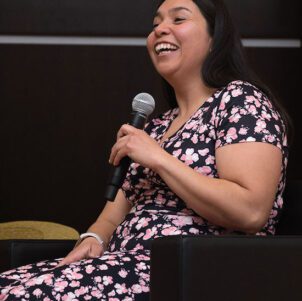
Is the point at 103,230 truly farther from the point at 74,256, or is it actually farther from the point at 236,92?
the point at 236,92

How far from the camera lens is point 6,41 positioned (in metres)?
3.48

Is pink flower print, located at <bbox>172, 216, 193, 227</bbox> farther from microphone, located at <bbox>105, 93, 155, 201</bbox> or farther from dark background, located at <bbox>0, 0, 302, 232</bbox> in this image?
dark background, located at <bbox>0, 0, 302, 232</bbox>

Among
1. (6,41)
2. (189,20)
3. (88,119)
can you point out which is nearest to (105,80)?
(88,119)

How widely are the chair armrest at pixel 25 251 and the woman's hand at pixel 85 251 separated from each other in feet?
0.32

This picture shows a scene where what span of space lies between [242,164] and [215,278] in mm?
360

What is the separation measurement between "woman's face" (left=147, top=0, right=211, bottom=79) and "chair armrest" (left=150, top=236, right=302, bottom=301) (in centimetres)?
68

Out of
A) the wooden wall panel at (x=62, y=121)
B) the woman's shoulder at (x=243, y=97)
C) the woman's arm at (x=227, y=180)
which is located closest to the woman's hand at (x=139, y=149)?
the woman's arm at (x=227, y=180)

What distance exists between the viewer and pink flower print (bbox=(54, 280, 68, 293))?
1.84 metres

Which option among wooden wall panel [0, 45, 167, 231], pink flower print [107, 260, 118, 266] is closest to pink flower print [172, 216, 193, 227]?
pink flower print [107, 260, 118, 266]

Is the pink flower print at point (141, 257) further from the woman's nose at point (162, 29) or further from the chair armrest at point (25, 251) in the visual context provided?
the woman's nose at point (162, 29)

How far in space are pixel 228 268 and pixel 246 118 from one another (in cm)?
46

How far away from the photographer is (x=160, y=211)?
→ 7.04 ft

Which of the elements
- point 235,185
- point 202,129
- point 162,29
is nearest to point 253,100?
point 202,129

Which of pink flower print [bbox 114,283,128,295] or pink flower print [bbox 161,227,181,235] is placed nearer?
pink flower print [bbox 114,283,128,295]
